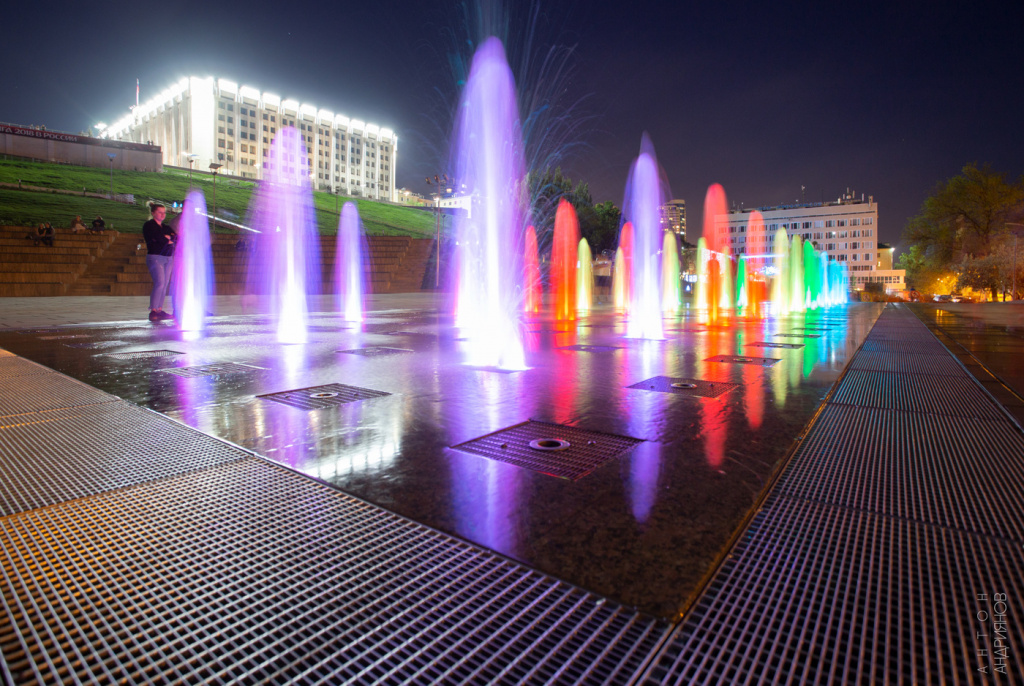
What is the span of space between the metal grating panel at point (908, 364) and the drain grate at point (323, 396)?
16.6 feet

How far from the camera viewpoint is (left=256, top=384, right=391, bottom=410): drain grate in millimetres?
3770

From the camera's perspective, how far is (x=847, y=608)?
4.54 ft

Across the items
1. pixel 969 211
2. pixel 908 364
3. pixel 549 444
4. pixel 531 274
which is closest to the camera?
pixel 549 444

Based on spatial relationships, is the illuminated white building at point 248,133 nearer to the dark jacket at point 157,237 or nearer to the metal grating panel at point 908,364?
the dark jacket at point 157,237

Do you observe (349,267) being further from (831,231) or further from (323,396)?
(831,231)

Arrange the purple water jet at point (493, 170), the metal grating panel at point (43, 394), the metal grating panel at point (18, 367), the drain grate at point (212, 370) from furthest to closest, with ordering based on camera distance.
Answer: the purple water jet at point (493, 170) → the drain grate at point (212, 370) → the metal grating panel at point (18, 367) → the metal grating panel at point (43, 394)

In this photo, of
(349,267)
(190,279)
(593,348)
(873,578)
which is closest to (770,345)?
(593,348)

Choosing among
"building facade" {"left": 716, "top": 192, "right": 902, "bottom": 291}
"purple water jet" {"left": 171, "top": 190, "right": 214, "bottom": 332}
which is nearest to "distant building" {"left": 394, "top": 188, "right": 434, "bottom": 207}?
"building facade" {"left": 716, "top": 192, "right": 902, "bottom": 291}

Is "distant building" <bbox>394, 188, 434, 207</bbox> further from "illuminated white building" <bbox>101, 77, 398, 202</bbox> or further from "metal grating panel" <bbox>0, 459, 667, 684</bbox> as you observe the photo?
"metal grating panel" <bbox>0, 459, 667, 684</bbox>

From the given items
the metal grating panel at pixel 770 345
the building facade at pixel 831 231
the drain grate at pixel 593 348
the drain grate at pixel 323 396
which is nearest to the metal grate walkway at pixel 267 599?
the drain grate at pixel 323 396

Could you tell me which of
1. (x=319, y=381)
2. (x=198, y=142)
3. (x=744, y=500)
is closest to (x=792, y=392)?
(x=744, y=500)

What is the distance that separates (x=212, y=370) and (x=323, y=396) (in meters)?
1.83

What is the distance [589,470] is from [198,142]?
99007mm

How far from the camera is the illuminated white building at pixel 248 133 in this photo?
272 feet
